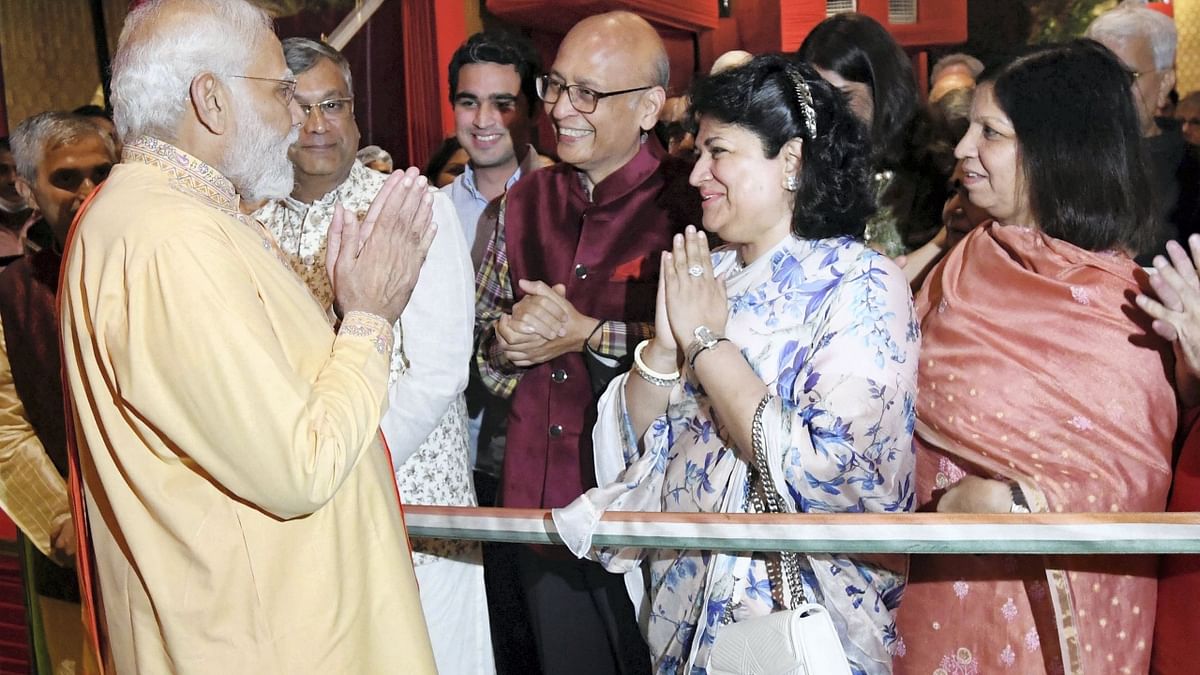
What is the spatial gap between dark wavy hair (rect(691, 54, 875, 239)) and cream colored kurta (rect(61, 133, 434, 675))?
32.6 inches

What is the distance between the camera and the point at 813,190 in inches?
88.8

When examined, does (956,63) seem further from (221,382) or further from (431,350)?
(221,382)

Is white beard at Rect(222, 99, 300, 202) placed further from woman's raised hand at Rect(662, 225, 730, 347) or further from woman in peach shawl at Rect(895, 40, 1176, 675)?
woman in peach shawl at Rect(895, 40, 1176, 675)

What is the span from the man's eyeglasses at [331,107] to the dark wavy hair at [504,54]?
59 centimetres

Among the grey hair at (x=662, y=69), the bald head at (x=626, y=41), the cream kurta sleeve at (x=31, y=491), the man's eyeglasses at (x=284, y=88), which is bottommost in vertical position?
the cream kurta sleeve at (x=31, y=491)

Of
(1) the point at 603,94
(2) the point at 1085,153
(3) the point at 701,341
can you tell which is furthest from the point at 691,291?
(1) the point at 603,94

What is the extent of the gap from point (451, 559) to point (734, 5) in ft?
5.82

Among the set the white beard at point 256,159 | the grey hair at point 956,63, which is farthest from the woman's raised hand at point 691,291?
the grey hair at point 956,63

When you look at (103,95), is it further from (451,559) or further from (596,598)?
(596,598)

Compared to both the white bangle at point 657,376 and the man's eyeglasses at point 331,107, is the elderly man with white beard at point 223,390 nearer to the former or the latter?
the white bangle at point 657,376

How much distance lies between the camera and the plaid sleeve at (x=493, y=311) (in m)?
3.04

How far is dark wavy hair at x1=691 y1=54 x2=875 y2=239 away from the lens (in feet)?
7.40

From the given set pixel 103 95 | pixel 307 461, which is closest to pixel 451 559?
pixel 307 461

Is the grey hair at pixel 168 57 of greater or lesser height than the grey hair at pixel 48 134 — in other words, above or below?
above
